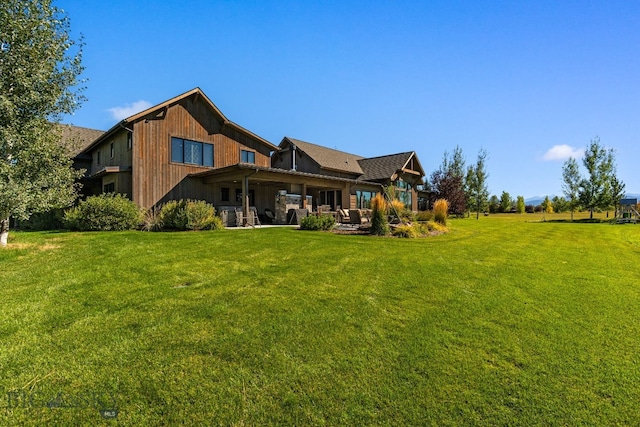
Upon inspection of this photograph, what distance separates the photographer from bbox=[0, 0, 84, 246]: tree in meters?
7.62

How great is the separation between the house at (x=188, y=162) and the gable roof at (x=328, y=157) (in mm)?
4752

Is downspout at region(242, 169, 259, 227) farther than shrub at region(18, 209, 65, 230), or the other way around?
downspout at region(242, 169, 259, 227)

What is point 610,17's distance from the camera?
28.3 ft

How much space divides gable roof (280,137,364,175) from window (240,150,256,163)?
6.00 metres

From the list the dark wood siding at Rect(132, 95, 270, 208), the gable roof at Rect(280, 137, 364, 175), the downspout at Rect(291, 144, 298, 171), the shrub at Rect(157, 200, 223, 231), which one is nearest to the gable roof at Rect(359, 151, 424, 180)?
the gable roof at Rect(280, 137, 364, 175)

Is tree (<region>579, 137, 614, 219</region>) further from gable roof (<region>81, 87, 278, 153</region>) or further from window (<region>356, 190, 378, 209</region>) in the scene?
gable roof (<region>81, 87, 278, 153</region>)

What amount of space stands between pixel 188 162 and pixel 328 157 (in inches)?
510

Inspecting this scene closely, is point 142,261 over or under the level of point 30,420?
over

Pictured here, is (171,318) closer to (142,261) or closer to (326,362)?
(326,362)

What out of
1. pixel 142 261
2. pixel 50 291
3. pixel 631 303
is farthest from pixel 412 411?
pixel 142 261

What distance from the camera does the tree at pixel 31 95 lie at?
7617 millimetres

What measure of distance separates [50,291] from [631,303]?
29.1 feet

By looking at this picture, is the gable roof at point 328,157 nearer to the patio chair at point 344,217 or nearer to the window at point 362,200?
the window at point 362,200

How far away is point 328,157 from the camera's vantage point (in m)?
26.7
